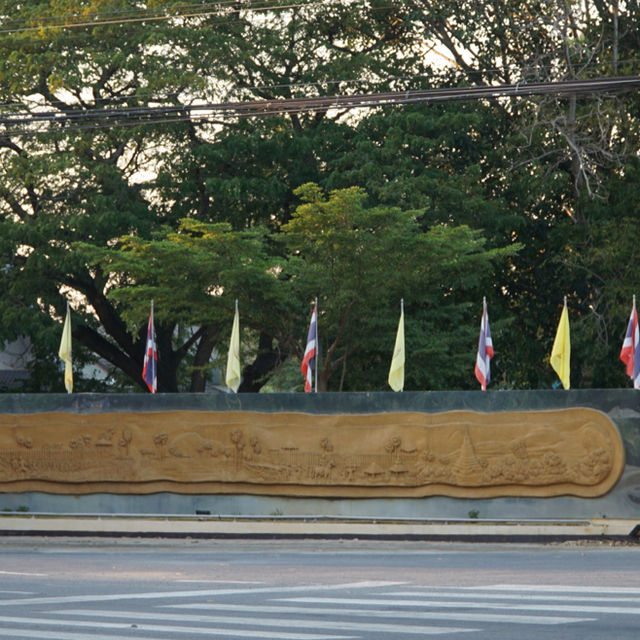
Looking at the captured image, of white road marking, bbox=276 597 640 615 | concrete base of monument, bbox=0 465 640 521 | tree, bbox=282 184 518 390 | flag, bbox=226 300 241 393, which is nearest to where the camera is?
white road marking, bbox=276 597 640 615

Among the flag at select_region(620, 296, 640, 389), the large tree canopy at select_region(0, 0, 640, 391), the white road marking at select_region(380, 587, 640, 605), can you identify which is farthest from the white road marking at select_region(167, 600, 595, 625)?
the large tree canopy at select_region(0, 0, 640, 391)

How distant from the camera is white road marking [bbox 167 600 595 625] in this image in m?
11.1

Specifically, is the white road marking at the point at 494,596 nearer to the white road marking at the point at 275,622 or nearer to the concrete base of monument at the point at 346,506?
the white road marking at the point at 275,622

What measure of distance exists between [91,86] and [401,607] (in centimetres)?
3147

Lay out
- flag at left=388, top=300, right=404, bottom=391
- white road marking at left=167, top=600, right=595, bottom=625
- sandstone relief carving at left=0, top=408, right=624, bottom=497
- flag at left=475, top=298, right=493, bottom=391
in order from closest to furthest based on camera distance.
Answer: white road marking at left=167, top=600, right=595, bottom=625
sandstone relief carving at left=0, top=408, right=624, bottom=497
flag at left=475, top=298, right=493, bottom=391
flag at left=388, top=300, right=404, bottom=391

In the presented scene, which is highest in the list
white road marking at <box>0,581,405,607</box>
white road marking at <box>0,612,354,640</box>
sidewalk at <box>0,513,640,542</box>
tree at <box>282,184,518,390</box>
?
tree at <box>282,184,518,390</box>

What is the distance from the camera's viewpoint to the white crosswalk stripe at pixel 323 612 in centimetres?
1062

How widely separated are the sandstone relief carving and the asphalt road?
10.2 feet

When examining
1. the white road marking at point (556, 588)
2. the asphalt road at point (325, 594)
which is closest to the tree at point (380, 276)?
the asphalt road at point (325, 594)

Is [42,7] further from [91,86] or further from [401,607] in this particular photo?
[401,607]

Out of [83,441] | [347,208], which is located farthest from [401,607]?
[347,208]

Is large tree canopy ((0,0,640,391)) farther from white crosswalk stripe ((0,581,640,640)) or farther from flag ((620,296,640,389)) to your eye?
white crosswalk stripe ((0,581,640,640))

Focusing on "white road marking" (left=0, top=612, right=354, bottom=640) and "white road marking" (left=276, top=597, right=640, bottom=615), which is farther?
"white road marking" (left=276, top=597, right=640, bottom=615)

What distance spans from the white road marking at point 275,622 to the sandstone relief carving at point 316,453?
44.4ft
